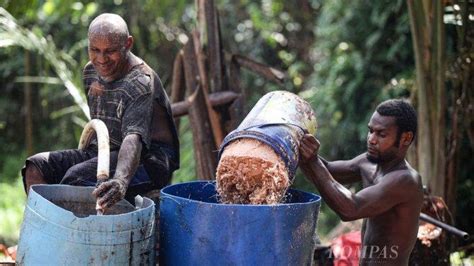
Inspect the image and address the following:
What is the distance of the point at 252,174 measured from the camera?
12.7ft

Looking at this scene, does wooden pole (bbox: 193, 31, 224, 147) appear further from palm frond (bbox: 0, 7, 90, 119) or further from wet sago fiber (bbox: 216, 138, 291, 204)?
wet sago fiber (bbox: 216, 138, 291, 204)

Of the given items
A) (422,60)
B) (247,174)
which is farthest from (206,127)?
(247,174)

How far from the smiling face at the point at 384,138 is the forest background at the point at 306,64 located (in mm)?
2189

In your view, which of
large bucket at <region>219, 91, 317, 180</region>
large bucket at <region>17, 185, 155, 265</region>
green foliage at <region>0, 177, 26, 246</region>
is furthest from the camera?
green foliage at <region>0, 177, 26, 246</region>

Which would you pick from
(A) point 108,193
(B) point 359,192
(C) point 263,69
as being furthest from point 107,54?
(C) point 263,69

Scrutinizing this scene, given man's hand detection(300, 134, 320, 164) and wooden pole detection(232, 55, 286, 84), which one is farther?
wooden pole detection(232, 55, 286, 84)

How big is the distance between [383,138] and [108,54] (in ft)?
4.95

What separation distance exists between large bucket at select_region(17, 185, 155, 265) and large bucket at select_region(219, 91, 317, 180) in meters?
0.58

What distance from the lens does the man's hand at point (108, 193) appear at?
3.78 meters

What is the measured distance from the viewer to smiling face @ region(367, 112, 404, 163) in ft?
15.2

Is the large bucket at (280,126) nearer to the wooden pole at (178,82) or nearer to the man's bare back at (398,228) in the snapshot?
the man's bare back at (398,228)

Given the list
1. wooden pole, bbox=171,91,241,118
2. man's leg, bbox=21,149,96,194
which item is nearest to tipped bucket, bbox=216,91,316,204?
man's leg, bbox=21,149,96,194

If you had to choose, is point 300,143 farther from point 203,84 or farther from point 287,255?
point 203,84

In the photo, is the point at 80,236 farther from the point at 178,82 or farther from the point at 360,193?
the point at 178,82
